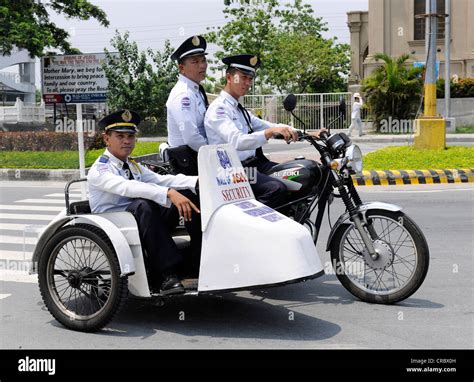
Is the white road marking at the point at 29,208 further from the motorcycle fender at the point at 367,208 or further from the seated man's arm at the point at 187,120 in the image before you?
the motorcycle fender at the point at 367,208

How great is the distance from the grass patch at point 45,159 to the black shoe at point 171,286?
11.6m

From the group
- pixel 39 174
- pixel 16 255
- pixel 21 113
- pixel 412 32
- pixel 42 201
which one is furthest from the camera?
pixel 412 32

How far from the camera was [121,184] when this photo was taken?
17.0 ft

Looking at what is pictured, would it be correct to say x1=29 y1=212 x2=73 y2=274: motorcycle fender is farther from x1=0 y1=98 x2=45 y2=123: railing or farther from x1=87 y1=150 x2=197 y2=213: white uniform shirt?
x1=0 y1=98 x2=45 y2=123: railing

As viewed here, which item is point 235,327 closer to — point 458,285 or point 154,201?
point 154,201

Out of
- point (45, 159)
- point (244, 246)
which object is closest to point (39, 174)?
point (45, 159)

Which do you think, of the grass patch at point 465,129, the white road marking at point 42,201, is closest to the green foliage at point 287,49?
the grass patch at point 465,129

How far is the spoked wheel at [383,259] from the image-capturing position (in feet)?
17.6

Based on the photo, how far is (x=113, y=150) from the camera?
17.6 feet

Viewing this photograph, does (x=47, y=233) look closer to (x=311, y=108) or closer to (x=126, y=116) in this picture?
(x=126, y=116)

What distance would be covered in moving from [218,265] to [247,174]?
1.11 meters

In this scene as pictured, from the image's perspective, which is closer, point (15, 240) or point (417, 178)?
point (15, 240)

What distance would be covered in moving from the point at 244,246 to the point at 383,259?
124 cm

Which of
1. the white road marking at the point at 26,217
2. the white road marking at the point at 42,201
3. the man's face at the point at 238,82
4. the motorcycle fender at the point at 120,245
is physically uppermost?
the man's face at the point at 238,82
